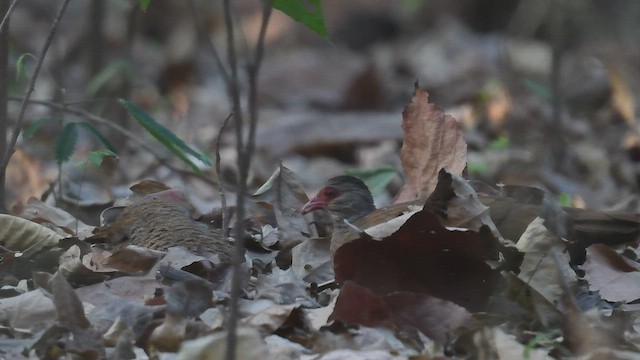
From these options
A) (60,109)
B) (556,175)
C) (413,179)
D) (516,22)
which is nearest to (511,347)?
(413,179)

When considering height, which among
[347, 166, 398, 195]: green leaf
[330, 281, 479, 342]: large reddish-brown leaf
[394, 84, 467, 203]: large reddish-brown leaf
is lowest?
[347, 166, 398, 195]: green leaf

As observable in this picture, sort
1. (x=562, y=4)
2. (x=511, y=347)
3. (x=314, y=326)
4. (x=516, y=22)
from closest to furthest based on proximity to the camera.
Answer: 1. (x=511, y=347)
2. (x=314, y=326)
3. (x=562, y=4)
4. (x=516, y=22)

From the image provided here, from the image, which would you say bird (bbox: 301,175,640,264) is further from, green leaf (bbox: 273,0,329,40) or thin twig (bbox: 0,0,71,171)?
thin twig (bbox: 0,0,71,171)

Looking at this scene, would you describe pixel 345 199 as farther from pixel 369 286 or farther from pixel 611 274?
pixel 369 286

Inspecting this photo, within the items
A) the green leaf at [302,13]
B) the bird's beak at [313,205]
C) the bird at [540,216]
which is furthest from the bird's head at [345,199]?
the green leaf at [302,13]

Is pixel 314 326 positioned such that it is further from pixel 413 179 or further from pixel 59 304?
pixel 413 179

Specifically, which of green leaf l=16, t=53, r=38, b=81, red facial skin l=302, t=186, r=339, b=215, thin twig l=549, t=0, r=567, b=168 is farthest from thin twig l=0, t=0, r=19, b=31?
thin twig l=549, t=0, r=567, b=168

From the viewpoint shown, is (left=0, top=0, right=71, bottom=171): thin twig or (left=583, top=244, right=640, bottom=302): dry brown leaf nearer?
(left=583, top=244, right=640, bottom=302): dry brown leaf
